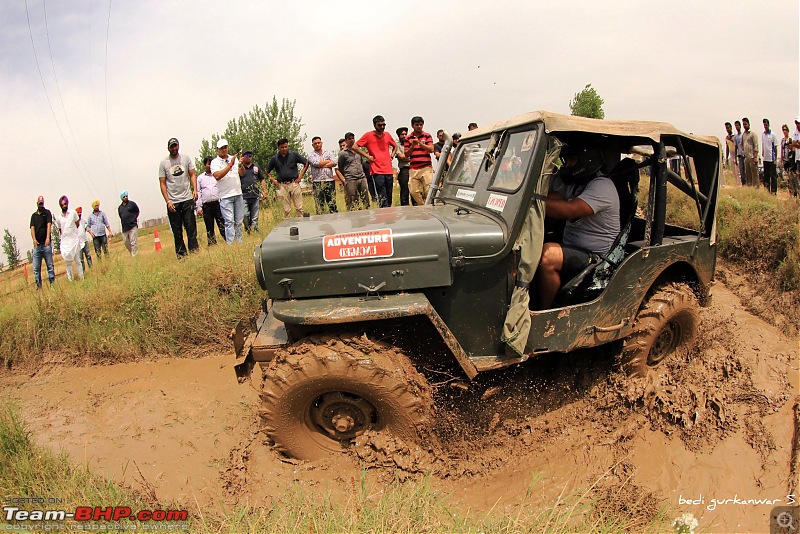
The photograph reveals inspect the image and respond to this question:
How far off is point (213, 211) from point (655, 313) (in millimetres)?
5911

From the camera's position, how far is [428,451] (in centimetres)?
318

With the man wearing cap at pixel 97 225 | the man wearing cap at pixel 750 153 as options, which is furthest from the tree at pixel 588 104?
the man wearing cap at pixel 97 225

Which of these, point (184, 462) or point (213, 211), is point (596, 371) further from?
point (213, 211)

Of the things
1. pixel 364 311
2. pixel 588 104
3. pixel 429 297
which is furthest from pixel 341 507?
pixel 588 104

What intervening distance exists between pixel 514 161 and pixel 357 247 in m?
1.16

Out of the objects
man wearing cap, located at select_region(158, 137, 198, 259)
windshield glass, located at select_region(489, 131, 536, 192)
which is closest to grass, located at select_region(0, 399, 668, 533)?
windshield glass, located at select_region(489, 131, 536, 192)

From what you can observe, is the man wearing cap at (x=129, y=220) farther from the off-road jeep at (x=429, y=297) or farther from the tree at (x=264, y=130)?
the tree at (x=264, y=130)

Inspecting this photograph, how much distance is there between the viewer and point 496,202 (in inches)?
132

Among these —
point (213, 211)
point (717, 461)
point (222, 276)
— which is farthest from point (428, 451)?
point (213, 211)

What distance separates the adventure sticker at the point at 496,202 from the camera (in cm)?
326

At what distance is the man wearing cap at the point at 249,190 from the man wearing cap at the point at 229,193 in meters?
0.31

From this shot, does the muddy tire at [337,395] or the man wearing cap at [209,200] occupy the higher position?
the man wearing cap at [209,200]

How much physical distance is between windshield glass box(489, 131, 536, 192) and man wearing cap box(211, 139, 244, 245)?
4.59 m

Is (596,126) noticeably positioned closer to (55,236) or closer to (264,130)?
(55,236)
